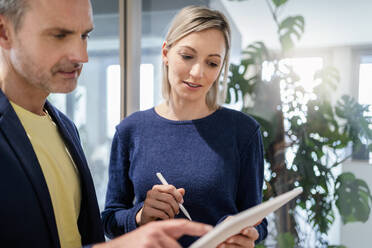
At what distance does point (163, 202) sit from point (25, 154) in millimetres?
409

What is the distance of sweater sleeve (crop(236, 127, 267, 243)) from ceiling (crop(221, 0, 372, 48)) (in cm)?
105

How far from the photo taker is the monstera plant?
1.94 metres

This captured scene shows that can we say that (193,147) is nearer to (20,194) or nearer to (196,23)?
(196,23)

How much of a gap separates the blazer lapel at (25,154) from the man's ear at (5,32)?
0.41ft

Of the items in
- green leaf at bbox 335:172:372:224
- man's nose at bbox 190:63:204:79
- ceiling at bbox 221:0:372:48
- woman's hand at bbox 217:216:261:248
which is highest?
ceiling at bbox 221:0:372:48

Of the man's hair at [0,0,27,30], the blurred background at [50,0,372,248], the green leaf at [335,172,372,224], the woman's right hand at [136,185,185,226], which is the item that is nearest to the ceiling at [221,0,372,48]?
the blurred background at [50,0,372,248]

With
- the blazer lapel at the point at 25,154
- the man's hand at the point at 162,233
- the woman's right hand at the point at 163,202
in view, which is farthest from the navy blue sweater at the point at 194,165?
the man's hand at the point at 162,233

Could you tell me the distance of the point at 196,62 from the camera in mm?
1161

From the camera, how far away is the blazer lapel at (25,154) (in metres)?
0.76

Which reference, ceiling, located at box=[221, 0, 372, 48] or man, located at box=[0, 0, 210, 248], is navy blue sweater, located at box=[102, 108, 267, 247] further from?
ceiling, located at box=[221, 0, 372, 48]

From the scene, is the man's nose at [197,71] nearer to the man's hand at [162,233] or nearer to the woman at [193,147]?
the woman at [193,147]

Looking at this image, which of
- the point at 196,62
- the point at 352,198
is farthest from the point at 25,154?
the point at 352,198

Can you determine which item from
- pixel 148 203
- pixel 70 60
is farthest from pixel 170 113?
pixel 70 60

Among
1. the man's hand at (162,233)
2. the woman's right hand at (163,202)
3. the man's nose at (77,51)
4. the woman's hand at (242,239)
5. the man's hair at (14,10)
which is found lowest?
the woman's hand at (242,239)
